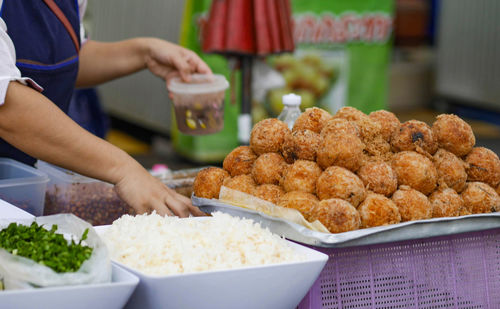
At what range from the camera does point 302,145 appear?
1539 millimetres

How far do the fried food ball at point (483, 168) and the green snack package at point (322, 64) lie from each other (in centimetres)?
355

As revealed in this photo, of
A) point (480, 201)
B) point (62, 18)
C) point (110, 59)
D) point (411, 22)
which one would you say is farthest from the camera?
point (411, 22)

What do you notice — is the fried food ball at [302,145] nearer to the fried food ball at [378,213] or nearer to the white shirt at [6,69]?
the fried food ball at [378,213]

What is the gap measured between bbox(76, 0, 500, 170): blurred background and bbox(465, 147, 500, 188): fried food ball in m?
2.51

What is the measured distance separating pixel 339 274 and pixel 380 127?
42 cm

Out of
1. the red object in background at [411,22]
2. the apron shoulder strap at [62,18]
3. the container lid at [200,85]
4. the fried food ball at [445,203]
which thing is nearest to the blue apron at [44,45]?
the apron shoulder strap at [62,18]

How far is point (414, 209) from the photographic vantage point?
4.78 feet

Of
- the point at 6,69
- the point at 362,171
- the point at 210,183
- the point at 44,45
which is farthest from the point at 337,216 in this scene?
the point at 44,45

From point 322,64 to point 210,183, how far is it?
13.7ft

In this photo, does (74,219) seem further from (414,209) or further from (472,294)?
(472,294)

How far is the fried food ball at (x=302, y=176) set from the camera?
1491 millimetres

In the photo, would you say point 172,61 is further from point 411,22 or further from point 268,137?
point 411,22

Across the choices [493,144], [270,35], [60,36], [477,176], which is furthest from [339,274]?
[493,144]

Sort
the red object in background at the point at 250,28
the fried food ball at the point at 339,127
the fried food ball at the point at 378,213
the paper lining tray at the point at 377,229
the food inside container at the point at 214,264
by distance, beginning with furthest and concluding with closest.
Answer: the red object in background at the point at 250,28
the fried food ball at the point at 339,127
the fried food ball at the point at 378,213
the paper lining tray at the point at 377,229
the food inside container at the point at 214,264
